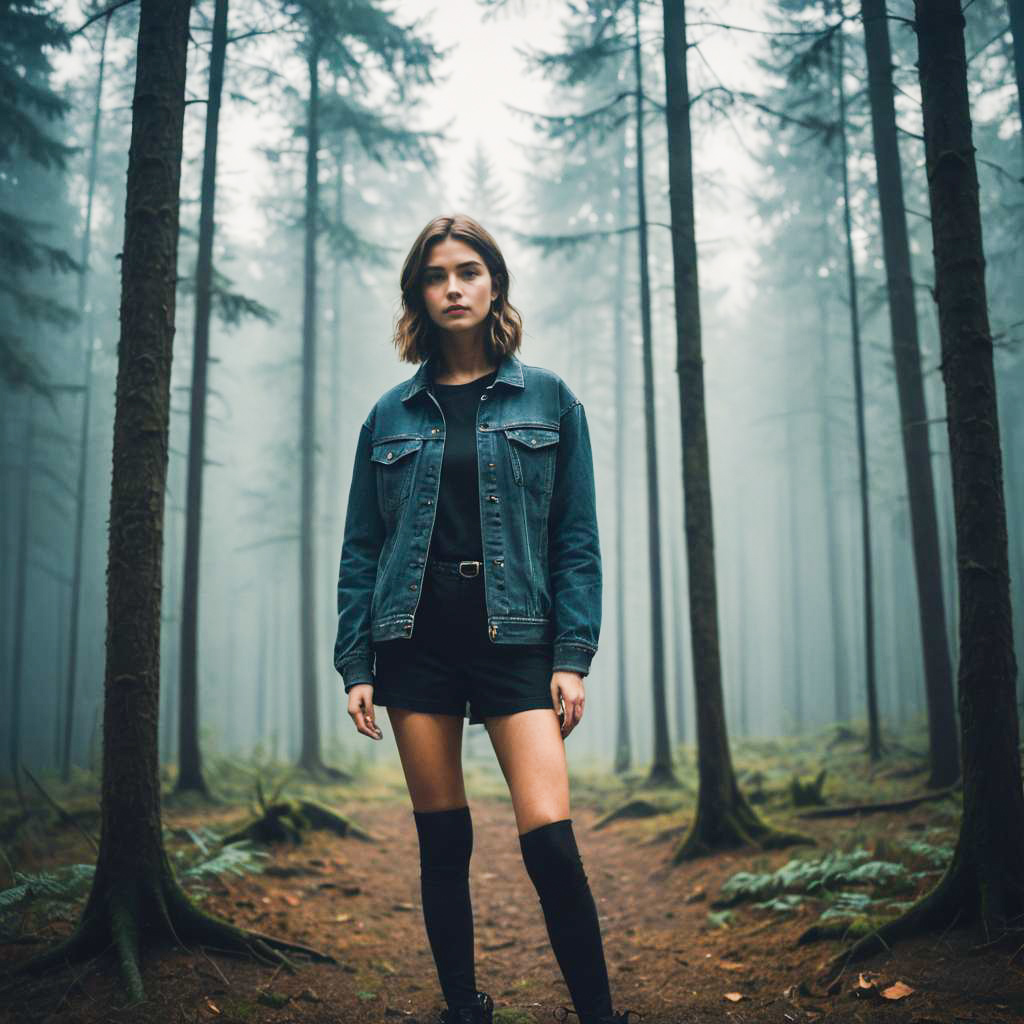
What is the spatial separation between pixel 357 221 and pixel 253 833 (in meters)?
20.3

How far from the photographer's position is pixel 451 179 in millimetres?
27531

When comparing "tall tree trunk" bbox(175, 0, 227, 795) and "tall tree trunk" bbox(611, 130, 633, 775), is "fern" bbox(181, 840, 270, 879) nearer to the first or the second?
"tall tree trunk" bbox(175, 0, 227, 795)

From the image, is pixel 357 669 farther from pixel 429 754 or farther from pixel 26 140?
pixel 26 140

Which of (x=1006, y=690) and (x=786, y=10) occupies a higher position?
(x=786, y=10)

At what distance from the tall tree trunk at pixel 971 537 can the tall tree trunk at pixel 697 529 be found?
316cm

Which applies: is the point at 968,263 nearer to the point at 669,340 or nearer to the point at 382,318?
the point at 669,340

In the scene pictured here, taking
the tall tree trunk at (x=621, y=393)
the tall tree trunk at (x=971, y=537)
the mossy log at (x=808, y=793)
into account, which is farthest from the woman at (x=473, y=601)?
the tall tree trunk at (x=621, y=393)

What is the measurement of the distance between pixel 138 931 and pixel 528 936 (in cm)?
283

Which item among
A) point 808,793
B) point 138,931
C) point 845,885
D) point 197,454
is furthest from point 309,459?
point 845,885

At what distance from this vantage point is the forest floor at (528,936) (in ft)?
11.2

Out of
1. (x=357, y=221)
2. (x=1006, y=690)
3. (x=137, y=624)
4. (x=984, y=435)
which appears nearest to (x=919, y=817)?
A: (x=1006, y=690)

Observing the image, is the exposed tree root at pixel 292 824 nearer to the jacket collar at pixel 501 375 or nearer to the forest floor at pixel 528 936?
the forest floor at pixel 528 936

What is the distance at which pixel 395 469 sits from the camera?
302cm

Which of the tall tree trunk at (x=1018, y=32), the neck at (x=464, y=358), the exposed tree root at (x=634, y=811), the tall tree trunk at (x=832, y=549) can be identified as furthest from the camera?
the tall tree trunk at (x=832, y=549)
